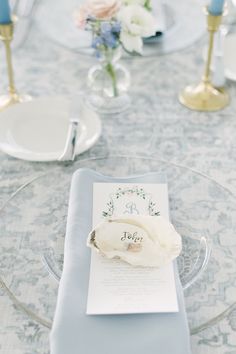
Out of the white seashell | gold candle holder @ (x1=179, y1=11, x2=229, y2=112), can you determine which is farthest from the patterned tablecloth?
the white seashell

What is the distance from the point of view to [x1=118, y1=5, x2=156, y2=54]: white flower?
1.17 metres

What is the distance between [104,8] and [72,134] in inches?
9.9

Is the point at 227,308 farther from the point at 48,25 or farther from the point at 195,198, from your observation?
the point at 48,25

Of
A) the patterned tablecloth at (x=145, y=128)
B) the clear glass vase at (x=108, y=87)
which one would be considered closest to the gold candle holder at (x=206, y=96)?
the patterned tablecloth at (x=145, y=128)

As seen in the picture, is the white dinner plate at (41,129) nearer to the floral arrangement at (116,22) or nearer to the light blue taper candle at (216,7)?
the floral arrangement at (116,22)

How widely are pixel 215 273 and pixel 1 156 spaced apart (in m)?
0.50

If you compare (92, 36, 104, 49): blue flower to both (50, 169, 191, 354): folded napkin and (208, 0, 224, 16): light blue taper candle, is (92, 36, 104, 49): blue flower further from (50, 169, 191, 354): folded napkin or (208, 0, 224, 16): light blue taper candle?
(50, 169, 191, 354): folded napkin

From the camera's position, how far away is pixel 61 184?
1033 mm

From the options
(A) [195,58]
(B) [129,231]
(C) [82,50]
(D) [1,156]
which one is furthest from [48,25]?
(B) [129,231]

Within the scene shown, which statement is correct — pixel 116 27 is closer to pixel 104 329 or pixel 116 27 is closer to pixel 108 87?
pixel 108 87

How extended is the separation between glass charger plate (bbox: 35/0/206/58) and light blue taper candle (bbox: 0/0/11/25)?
29 centimetres

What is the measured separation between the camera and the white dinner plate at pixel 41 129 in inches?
44.4

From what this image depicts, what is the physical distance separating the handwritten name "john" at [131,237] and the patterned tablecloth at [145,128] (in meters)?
0.16

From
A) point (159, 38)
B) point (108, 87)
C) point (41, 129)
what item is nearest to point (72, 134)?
point (41, 129)
